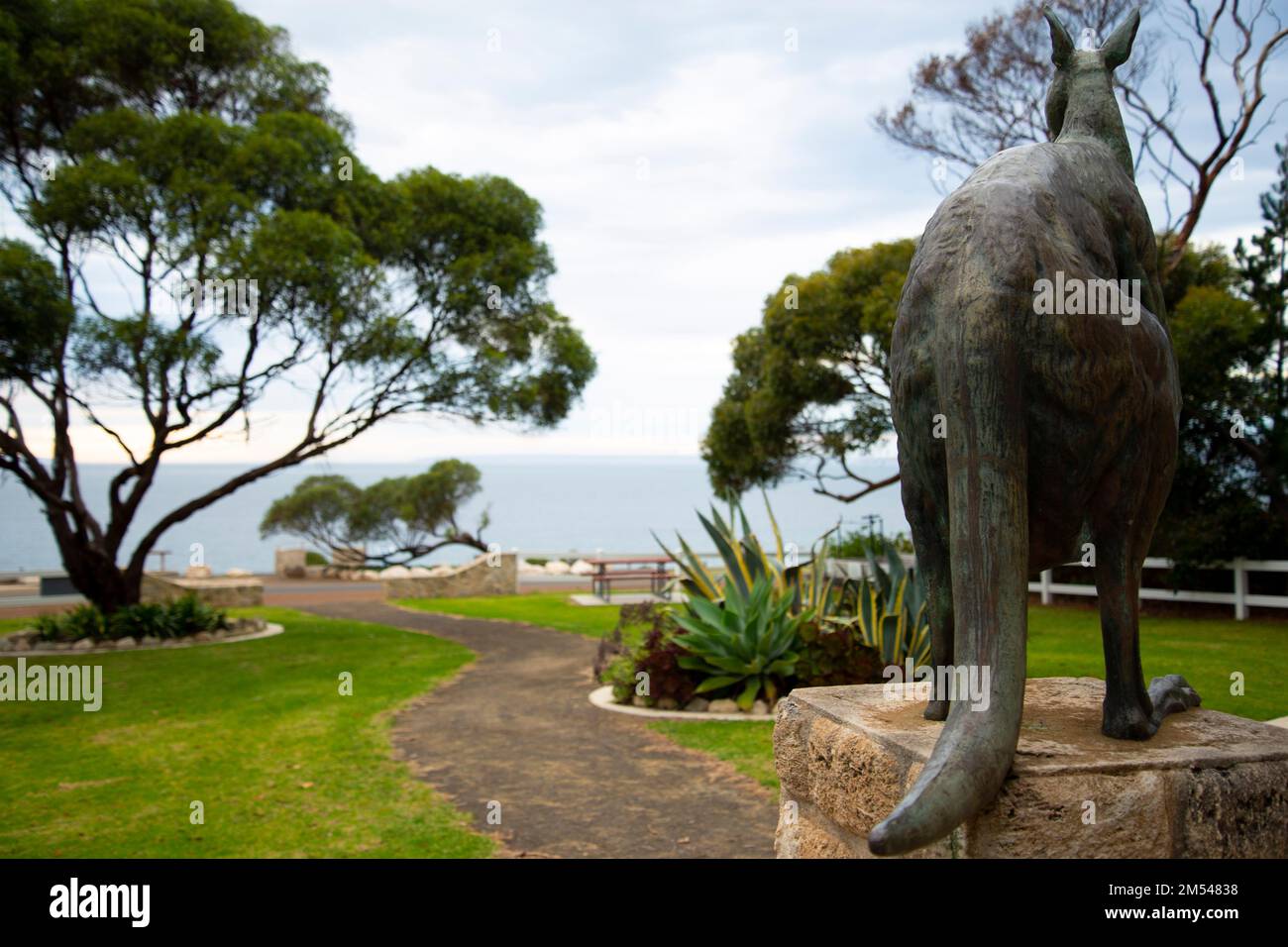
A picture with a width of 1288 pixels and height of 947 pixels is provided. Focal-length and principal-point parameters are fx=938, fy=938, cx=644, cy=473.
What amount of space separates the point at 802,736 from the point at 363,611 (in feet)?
53.2

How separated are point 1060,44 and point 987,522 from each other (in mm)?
1909

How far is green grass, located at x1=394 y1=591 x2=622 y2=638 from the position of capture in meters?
15.1

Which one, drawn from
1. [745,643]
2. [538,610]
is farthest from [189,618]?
[745,643]

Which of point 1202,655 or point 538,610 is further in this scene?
point 538,610

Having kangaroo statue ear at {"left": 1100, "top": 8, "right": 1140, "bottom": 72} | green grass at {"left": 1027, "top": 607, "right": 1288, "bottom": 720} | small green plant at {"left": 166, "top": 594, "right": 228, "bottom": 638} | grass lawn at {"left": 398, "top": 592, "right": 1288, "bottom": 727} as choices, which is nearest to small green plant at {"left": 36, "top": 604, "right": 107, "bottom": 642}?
small green plant at {"left": 166, "top": 594, "right": 228, "bottom": 638}

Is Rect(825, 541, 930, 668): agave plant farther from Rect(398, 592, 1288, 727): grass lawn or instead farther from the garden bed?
the garden bed

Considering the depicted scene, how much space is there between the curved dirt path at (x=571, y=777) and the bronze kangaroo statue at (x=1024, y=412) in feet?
8.04

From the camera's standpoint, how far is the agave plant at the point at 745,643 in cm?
805

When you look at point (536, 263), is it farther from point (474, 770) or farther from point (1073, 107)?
point (1073, 107)

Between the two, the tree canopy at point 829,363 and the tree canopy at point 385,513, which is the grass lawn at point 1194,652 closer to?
the tree canopy at point 829,363

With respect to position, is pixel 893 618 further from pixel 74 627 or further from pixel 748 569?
pixel 74 627

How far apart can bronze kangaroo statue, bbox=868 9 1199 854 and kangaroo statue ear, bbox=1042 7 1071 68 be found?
106mm

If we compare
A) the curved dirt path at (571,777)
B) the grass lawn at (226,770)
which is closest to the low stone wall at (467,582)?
the grass lawn at (226,770)

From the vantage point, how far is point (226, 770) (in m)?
6.39
